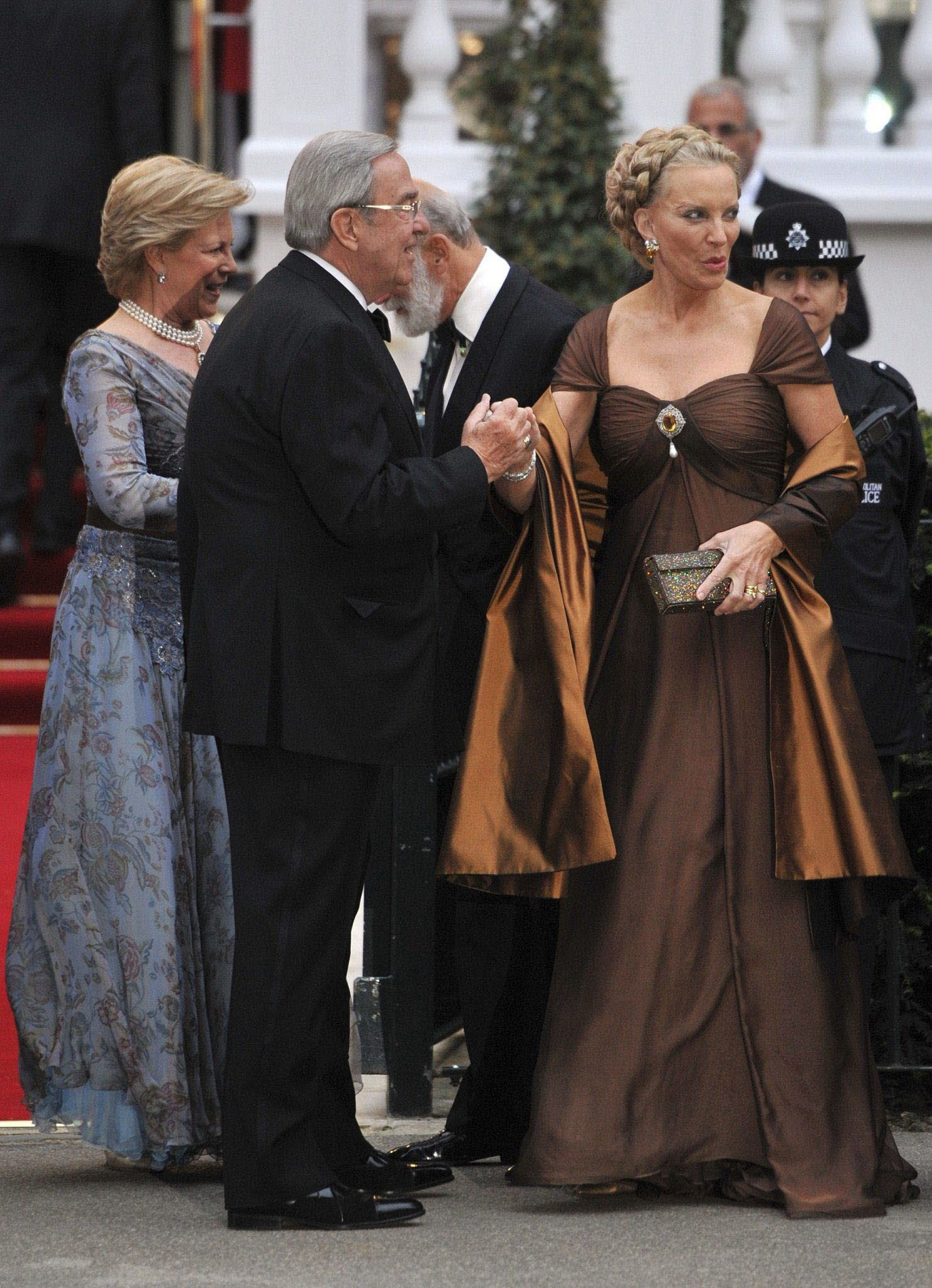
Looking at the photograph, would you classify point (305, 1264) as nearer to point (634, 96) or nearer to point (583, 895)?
point (583, 895)

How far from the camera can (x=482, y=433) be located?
3.89 m

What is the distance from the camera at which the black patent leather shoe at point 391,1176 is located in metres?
4.06

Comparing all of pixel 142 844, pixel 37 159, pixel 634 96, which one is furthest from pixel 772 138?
pixel 142 844

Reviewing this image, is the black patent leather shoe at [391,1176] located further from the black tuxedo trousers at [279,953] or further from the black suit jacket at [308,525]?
the black suit jacket at [308,525]

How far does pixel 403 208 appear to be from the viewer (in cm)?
381

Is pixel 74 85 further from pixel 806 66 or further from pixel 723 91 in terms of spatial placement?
pixel 806 66

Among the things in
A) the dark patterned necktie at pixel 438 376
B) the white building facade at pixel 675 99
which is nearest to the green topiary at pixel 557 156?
the white building facade at pixel 675 99

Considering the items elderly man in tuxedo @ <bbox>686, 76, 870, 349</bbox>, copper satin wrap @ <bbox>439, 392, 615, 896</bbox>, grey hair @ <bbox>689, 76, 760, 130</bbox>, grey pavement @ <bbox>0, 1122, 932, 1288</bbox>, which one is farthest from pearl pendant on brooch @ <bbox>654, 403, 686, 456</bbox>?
grey hair @ <bbox>689, 76, 760, 130</bbox>

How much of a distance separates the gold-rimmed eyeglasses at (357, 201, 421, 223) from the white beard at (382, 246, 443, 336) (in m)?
0.62

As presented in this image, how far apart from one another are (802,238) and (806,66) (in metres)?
4.54

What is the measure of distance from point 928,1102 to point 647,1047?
1115mm

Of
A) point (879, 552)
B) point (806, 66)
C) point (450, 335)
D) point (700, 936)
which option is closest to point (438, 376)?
point (450, 335)

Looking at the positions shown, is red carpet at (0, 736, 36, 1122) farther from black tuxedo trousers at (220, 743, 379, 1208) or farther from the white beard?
the white beard

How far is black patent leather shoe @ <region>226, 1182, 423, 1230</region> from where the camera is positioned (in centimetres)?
381
